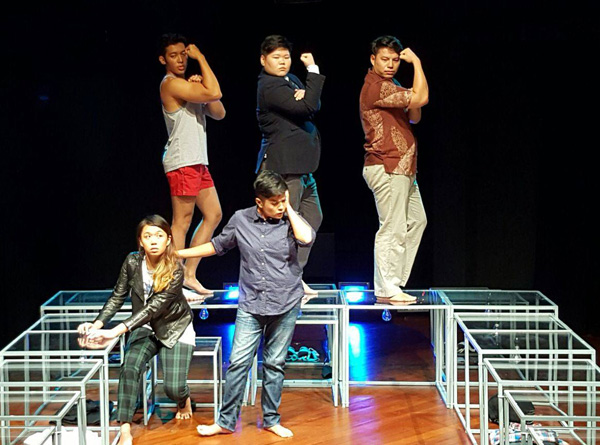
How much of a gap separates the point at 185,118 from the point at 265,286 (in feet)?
4.18

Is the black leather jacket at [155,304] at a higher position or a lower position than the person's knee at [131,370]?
higher

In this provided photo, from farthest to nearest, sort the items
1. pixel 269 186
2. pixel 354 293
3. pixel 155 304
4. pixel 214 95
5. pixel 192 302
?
1. pixel 354 293
2. pixel 192 302
3. pixel 214 95
4. pixel 155 304
5. pixel 269 186

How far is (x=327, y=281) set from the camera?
7.29 m

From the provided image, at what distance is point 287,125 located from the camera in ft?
17.8

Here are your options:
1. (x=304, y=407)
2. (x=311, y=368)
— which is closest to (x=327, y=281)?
(x=311, y=368)

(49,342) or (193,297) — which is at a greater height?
(193,297)

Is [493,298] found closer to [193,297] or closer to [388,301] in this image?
[388,301]

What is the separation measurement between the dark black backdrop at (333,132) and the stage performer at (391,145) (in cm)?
147

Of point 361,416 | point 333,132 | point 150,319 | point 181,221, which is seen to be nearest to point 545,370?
point 361,416

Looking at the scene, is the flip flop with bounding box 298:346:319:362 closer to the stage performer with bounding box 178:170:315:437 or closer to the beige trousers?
the beige trousers

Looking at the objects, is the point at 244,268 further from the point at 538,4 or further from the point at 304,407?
the point at 538,4

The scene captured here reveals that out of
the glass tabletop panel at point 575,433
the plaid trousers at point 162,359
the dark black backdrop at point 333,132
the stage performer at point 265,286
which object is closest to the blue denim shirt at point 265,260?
the stage performer at point 265,286

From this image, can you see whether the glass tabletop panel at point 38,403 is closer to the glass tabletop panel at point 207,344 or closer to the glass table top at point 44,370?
the glass table top at point 44,370

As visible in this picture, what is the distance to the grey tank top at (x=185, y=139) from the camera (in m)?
5.52
